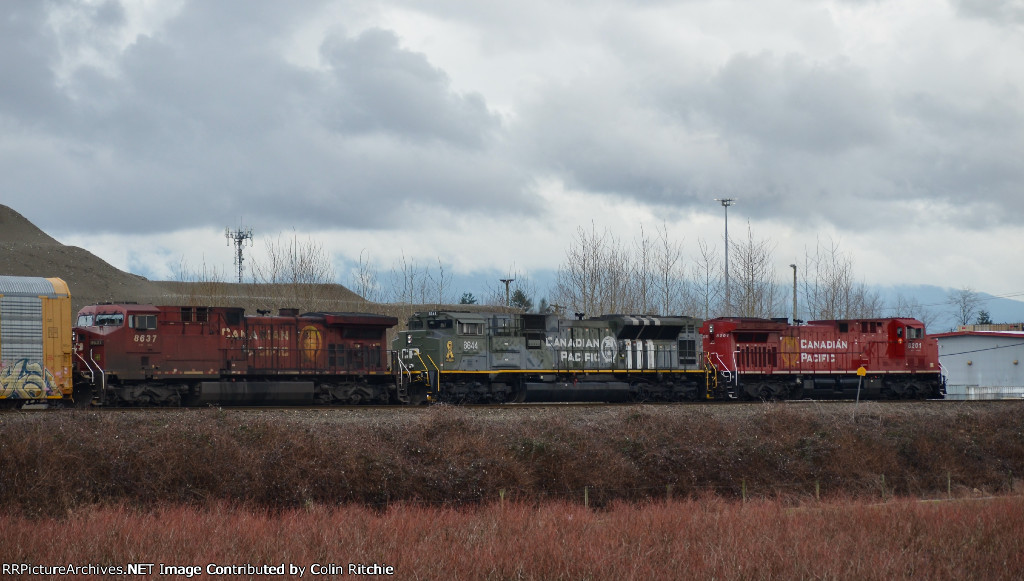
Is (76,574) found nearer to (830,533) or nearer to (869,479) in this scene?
(830,533)

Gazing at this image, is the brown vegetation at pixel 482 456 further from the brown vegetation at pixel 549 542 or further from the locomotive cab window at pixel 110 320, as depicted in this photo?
the locomotive cab window at pixel 110 320

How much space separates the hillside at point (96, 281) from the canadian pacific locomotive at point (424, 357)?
131 ft

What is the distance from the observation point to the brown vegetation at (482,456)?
16641mm

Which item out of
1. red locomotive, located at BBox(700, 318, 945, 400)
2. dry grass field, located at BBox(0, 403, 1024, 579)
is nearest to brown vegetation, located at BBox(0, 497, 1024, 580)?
dry grass field, located at BBox(0, 403, 1024, 579)

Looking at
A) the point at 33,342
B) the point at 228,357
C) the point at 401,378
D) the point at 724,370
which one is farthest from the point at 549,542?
the point at 724,370

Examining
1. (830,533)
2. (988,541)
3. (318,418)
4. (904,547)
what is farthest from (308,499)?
(988,541)

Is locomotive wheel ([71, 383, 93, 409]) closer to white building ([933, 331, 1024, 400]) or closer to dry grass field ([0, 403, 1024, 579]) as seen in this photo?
dry grass field ([0, 403, 1024, 579])

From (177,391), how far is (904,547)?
19325 mm

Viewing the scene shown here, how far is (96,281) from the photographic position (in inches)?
3231

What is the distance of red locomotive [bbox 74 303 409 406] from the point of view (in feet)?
80.9

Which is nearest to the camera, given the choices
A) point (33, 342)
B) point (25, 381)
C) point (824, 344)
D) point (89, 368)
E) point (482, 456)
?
point (482, 456)

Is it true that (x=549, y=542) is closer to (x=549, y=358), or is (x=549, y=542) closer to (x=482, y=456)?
(x=482, y=456)

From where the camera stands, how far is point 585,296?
5678cm

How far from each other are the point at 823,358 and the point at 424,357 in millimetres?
15769
